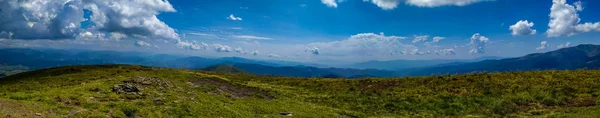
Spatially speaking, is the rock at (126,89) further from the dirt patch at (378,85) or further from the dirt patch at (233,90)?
the dirt patch at (378,85)

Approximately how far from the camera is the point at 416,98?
1500 inches

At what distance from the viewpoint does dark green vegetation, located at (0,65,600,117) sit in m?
25.3

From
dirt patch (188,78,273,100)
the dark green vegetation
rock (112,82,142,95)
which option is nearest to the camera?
the dark green vegetation

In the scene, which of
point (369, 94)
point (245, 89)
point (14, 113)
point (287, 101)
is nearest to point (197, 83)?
point (245, 89)

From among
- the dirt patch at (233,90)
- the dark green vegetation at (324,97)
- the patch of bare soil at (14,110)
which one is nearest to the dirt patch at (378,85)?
the dark green vegetation at (324,97)

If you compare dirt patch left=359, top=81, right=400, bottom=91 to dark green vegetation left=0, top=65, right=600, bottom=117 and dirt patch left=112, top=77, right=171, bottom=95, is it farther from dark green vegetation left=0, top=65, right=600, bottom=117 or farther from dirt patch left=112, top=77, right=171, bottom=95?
dirt patch left=112, top=77, right=171, bottom=95

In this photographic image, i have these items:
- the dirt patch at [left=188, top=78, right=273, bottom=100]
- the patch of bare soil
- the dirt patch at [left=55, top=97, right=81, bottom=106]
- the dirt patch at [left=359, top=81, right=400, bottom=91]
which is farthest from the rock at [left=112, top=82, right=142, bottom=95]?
the dirt patch at [left=359, top=81, right=400, bottom=91]

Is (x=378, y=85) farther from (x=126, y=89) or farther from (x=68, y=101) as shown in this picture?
(x=68, y=101)

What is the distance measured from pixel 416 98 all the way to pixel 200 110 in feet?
74.7

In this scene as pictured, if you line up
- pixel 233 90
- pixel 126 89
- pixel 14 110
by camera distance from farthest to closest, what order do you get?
1. pixel 233 90
2. pixel 126 89
3. pixel 14 110

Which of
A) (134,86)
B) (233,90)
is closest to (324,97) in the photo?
(233,90)

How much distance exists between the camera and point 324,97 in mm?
41844

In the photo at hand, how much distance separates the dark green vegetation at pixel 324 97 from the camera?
25.3 meters

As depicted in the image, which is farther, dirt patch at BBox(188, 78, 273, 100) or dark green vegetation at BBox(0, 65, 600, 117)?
dirt patch at BBox(188, 78, 273, 100)
